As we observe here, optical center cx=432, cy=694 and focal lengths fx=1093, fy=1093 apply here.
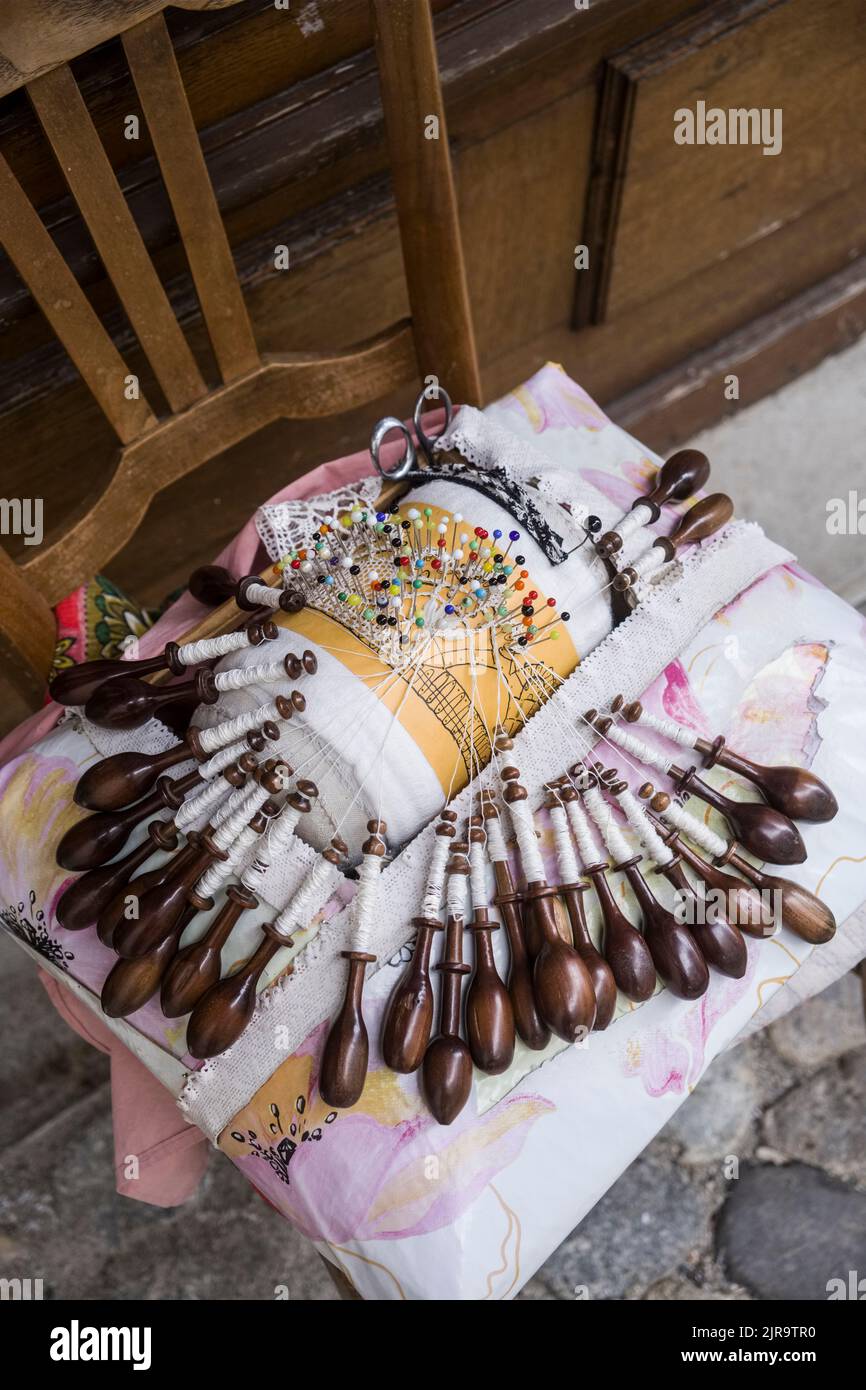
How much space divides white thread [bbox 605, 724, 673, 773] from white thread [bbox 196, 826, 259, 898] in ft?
0.87

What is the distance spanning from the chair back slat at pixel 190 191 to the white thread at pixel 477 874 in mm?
432

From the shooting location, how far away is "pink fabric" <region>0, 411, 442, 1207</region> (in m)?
0.86

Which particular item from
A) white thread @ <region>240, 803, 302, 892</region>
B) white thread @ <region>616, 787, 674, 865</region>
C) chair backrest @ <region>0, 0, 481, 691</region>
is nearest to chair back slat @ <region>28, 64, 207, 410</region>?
chair backrest @ <region>0, 0, 481, 691</region>

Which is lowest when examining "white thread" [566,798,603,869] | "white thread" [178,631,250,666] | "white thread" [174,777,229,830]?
"white thread" [566,798,603,869]

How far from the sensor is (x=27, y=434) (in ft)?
3.31

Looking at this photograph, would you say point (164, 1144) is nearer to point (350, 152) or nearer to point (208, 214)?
point (208, 214)

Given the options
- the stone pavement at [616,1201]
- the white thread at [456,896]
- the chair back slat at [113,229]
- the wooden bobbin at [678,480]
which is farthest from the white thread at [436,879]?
the stone pavement at [616,1201]

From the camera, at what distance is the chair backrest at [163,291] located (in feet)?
2.26

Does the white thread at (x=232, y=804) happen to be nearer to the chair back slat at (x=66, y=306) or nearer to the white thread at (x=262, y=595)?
the white thread at (x=262, y=595)

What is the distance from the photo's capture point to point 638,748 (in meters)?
0.79

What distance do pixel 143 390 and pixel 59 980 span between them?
571 mm

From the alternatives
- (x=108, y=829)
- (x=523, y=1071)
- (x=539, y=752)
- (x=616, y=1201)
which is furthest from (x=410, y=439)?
(x=616, y=1201)

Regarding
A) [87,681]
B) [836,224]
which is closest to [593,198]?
[836,224]

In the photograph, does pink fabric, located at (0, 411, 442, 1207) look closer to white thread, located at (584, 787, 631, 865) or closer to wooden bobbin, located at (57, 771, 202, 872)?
Result: wooden bobbin, located at (57, 771, 202, 872)
